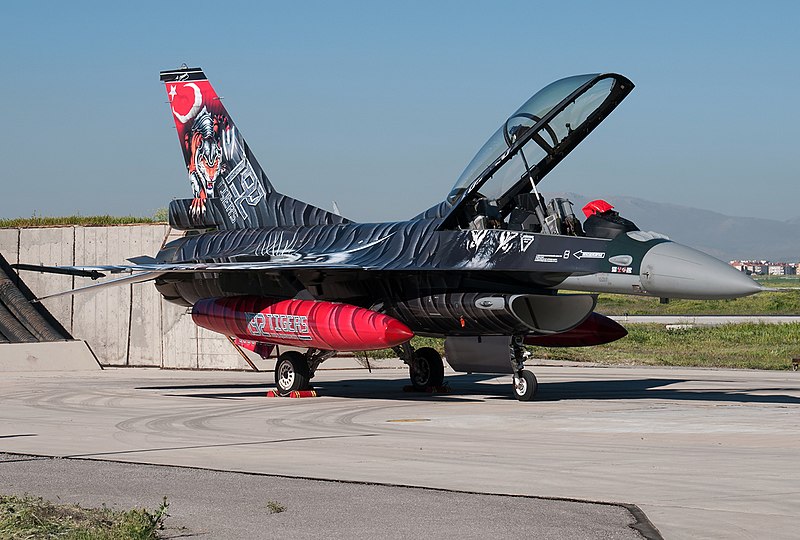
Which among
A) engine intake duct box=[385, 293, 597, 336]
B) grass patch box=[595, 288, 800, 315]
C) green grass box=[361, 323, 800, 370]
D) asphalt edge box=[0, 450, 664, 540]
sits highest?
grass patch box=[595, 288, 800, 315]

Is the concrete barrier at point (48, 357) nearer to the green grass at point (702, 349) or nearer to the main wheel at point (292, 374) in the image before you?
the main wheel at point (292, 374)

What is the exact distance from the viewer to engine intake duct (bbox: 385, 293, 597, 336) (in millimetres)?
15539

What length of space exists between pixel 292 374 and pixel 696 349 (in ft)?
54.2

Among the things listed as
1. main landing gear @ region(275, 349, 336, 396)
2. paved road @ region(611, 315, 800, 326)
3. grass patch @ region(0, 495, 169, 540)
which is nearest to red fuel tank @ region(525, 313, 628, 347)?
main landing gear @ region(275, 349, 336, 396)

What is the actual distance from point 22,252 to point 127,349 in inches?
176

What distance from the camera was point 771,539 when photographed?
6.35 meters

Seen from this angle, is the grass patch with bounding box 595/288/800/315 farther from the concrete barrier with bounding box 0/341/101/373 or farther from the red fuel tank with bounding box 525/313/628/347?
the red fuel tank with bounding box 525/313/628/347

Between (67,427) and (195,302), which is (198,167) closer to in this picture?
(195,302)

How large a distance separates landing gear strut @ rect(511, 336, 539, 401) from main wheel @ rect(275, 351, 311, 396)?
3596 millimetres

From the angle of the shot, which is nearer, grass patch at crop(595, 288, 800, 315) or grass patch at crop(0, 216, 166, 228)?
grass patch at crop(0, 216, 166, 228)

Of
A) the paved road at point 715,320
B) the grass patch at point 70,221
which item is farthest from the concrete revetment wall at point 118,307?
the paved road at point 715,320

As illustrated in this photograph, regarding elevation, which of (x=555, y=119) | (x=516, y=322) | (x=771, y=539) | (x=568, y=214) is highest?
(x=555, y=119)

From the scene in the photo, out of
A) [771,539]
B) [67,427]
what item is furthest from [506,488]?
[67,427]

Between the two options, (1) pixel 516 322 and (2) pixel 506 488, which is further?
(1) pixel 516 322
